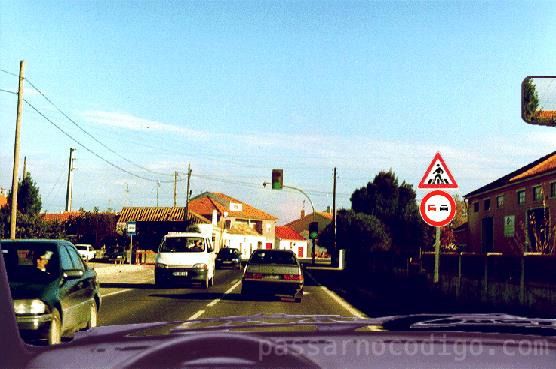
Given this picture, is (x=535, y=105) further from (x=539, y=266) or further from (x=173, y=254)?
(x=173, y=254)

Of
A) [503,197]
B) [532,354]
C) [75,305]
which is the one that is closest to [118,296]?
[75,305]

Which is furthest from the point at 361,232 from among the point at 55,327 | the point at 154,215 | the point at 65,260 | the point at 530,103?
the point at 530,103

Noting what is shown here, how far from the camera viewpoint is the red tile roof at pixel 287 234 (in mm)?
148500

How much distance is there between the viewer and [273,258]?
20.1 metres

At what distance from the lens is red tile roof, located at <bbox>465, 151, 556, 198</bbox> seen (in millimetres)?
41881

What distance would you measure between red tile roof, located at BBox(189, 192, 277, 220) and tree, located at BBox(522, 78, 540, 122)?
11961 cm

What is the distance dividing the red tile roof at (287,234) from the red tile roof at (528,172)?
96640mm

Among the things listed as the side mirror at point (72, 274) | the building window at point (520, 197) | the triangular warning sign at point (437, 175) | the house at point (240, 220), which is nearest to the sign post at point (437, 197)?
the triangular warning sign at point (437, 175)

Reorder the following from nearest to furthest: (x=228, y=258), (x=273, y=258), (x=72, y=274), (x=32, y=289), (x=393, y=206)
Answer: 1. (x=32, y=289)
2. (x=72, y=274)
3. (x=273, y=258)
4. (x=228, y=258)
5. (x=393, y=206)

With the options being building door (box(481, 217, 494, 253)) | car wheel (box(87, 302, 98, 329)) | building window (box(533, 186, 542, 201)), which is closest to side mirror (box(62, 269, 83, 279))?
car wheel (box(87, 302, 98, 329))

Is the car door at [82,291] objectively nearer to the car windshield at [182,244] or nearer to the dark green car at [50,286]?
the dark green car at [50,286]

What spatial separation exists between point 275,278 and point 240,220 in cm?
11281

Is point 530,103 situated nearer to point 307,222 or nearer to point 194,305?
point 194,305

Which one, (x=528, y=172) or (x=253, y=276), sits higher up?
(x=528, y=172)
